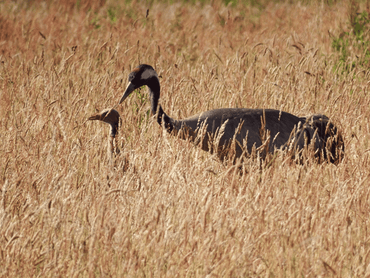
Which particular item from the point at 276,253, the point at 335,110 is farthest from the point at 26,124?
the point at 335,110

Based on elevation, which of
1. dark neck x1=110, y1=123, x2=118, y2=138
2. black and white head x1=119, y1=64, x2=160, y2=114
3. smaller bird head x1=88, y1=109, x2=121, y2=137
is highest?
black and white head x1=119, y1=64, x2=160, y2=114

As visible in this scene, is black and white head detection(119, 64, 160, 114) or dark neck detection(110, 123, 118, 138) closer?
dark neck detection(110, 123, 118, 138)

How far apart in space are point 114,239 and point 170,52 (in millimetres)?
5061

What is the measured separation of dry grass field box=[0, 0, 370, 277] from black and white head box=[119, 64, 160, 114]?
246mm

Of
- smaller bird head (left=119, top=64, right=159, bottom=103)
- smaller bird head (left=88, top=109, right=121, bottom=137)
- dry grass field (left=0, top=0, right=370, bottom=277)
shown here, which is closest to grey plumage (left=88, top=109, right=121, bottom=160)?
smaller bird head (left=88, top=109, right=121, bottom=137)

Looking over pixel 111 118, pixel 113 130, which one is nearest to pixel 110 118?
pixel 111 118

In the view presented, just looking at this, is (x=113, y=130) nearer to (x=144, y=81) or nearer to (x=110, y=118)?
(x=110, y=118)

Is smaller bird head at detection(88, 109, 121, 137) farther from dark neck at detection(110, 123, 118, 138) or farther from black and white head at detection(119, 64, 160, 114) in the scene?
black and white head at detection(119, 64, 160, 114)

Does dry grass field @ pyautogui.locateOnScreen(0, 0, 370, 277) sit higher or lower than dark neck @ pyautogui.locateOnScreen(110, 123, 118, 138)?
higher

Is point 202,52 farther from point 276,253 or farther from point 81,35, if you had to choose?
point 276,253

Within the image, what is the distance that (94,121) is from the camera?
4.75 metres

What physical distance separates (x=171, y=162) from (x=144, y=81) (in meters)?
1.29

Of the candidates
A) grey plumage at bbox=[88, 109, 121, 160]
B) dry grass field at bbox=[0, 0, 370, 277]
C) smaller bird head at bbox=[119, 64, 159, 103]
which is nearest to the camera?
dry grass field at bbox=[0, 0, 370, 277]

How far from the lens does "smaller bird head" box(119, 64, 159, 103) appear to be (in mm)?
4473
